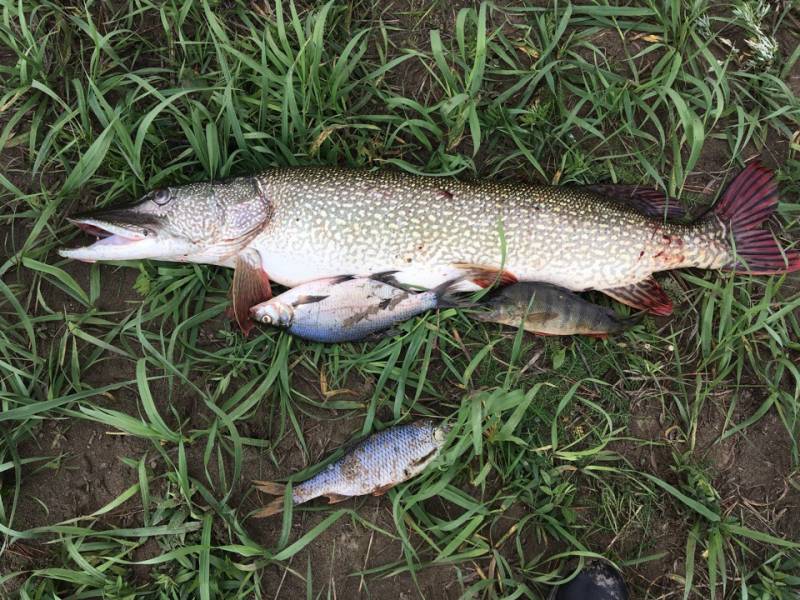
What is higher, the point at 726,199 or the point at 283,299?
the point at 726,199

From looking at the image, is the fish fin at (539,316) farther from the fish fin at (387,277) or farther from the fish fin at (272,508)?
the fish fin at (272,508)

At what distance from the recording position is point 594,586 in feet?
8.85

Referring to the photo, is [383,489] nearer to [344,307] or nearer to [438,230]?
[344,307]

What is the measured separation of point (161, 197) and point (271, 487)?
1587mm

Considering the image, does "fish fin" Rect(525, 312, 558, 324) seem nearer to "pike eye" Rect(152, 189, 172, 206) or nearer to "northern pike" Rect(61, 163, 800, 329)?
"northern pike" Rect(61, 163, 800, 329)

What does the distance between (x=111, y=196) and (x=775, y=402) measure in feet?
12.2

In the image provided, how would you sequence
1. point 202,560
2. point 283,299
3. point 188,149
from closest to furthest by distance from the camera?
point 202,560, point 283,299, point 188,149

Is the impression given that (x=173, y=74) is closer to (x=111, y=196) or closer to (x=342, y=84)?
(x=111, y=196)

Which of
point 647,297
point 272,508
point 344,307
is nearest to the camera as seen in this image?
point 272,508

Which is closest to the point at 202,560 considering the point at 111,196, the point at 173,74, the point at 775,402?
the point at 111,196

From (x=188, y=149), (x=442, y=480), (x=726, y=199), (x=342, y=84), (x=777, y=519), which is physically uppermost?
→ (x=342, y=84)

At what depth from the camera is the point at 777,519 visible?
288 centimetres

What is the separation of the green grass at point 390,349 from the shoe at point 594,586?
74mm

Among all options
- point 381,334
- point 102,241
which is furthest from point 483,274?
point 102,241
